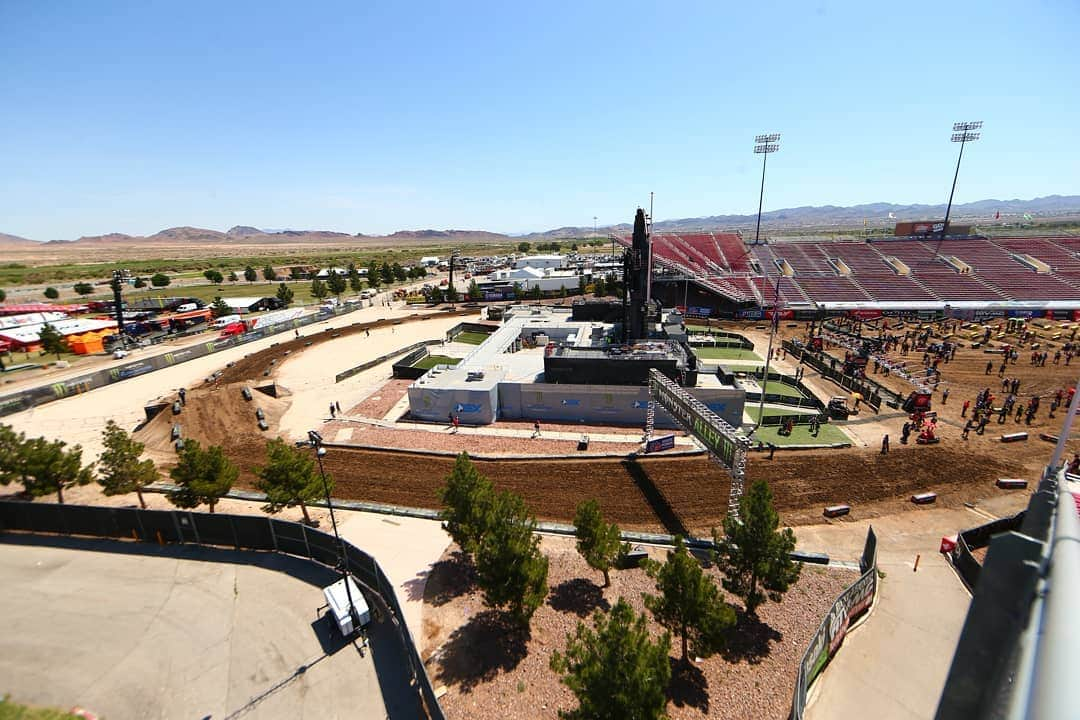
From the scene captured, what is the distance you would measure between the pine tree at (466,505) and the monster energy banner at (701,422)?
1158 centimetres

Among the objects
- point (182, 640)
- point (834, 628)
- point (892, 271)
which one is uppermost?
point (892, 271)

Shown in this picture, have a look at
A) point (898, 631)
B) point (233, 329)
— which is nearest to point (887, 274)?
point (898, 631)

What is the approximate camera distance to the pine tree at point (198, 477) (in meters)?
22.3

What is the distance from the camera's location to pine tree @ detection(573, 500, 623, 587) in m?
17.8

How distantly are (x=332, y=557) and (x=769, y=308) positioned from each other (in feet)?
247

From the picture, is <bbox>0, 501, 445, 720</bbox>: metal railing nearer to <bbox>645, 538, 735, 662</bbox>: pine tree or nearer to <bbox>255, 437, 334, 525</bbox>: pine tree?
<bbox>255, 437, 334, 525</bbox>: pine tree

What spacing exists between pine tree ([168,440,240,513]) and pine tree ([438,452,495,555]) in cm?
1249

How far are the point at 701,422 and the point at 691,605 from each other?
37.3 feet

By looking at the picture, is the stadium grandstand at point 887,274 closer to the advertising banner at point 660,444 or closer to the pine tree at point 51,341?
the advertising banner at point 660,444

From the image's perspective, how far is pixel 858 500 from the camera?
25.0 meters

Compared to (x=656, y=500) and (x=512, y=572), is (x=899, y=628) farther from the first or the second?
(x=512, y=572)

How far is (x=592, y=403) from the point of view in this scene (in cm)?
3566

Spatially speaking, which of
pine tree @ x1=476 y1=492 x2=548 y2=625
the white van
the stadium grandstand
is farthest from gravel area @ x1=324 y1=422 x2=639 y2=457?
the stadium grandstand

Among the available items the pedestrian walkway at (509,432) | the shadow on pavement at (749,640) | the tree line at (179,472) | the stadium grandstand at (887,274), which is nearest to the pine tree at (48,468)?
the tree line at (179,472)
